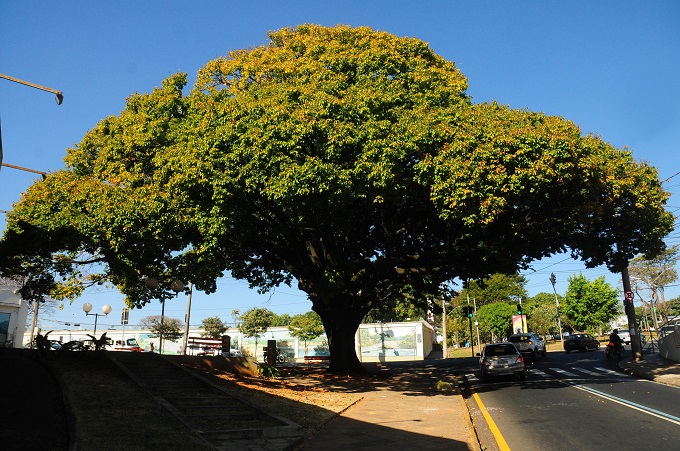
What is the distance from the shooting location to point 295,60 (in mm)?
17516

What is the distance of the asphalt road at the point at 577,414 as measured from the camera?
8656 mm

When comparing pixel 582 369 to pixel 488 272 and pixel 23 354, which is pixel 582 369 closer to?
pixel 488 272

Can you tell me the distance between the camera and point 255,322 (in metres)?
64.2

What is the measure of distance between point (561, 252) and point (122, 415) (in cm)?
1696

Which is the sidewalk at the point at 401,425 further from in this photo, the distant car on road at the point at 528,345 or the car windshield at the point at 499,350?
the distant car on road at the point at 528,345

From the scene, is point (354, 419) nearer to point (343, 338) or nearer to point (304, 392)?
point (304, 392)

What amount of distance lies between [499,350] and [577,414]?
9.48 metres

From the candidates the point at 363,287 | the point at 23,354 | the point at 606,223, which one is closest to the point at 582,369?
the point at 606,223

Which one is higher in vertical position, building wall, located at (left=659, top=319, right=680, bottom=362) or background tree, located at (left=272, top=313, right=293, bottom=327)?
background tree, located at (left=272, top=313, right=293, bottom=327)

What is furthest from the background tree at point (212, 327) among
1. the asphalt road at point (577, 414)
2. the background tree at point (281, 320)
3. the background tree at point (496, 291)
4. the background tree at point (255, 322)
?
the asphalt road at point (577, 414)

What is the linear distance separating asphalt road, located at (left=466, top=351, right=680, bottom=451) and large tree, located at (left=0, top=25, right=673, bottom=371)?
15.6 feet

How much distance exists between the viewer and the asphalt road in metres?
8.66

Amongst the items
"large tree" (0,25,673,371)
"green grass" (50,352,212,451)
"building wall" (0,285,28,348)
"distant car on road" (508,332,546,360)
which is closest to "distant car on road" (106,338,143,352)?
"building wall" (0,285,28,348)

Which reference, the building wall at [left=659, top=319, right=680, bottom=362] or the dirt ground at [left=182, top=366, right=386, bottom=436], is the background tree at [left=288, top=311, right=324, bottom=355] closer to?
the dirt ground at [left=182, top=366, right=386, bottom=436]
